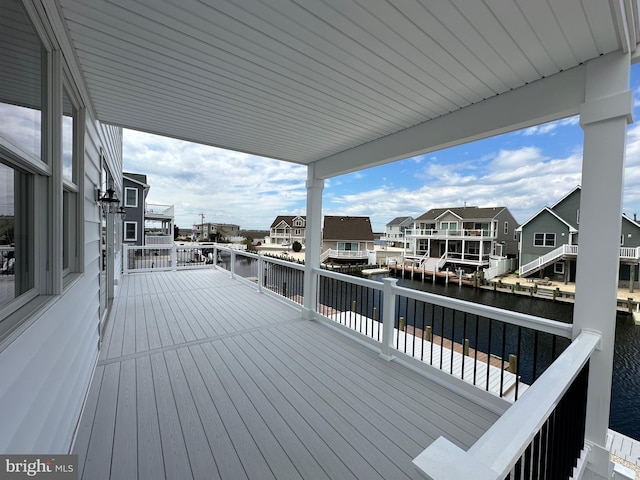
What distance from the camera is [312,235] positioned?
4598 mm

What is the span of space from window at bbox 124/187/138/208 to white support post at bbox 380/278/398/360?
1609 cm

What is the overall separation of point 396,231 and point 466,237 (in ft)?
60.7

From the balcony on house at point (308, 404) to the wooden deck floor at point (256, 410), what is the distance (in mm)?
10

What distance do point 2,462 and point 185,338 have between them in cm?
290

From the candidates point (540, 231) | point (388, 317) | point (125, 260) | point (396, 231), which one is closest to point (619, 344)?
point (540, 231)

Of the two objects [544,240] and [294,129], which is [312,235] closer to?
[294,129]

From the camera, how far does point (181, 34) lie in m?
1.66

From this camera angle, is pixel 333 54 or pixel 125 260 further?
pixel 125 260

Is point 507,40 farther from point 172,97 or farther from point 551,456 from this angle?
point 172,97

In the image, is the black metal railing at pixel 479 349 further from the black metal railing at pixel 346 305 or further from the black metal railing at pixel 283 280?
the black metal railing at pixel 283 280

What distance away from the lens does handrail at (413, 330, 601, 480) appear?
63 cm

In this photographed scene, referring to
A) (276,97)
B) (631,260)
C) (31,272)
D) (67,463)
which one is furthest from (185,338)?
(631,260)

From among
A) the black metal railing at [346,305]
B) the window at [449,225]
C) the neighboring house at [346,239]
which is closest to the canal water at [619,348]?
the black metal railing at [346,305]

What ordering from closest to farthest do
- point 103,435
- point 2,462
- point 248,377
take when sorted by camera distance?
point 2,462, point 103,435, point 248,377
